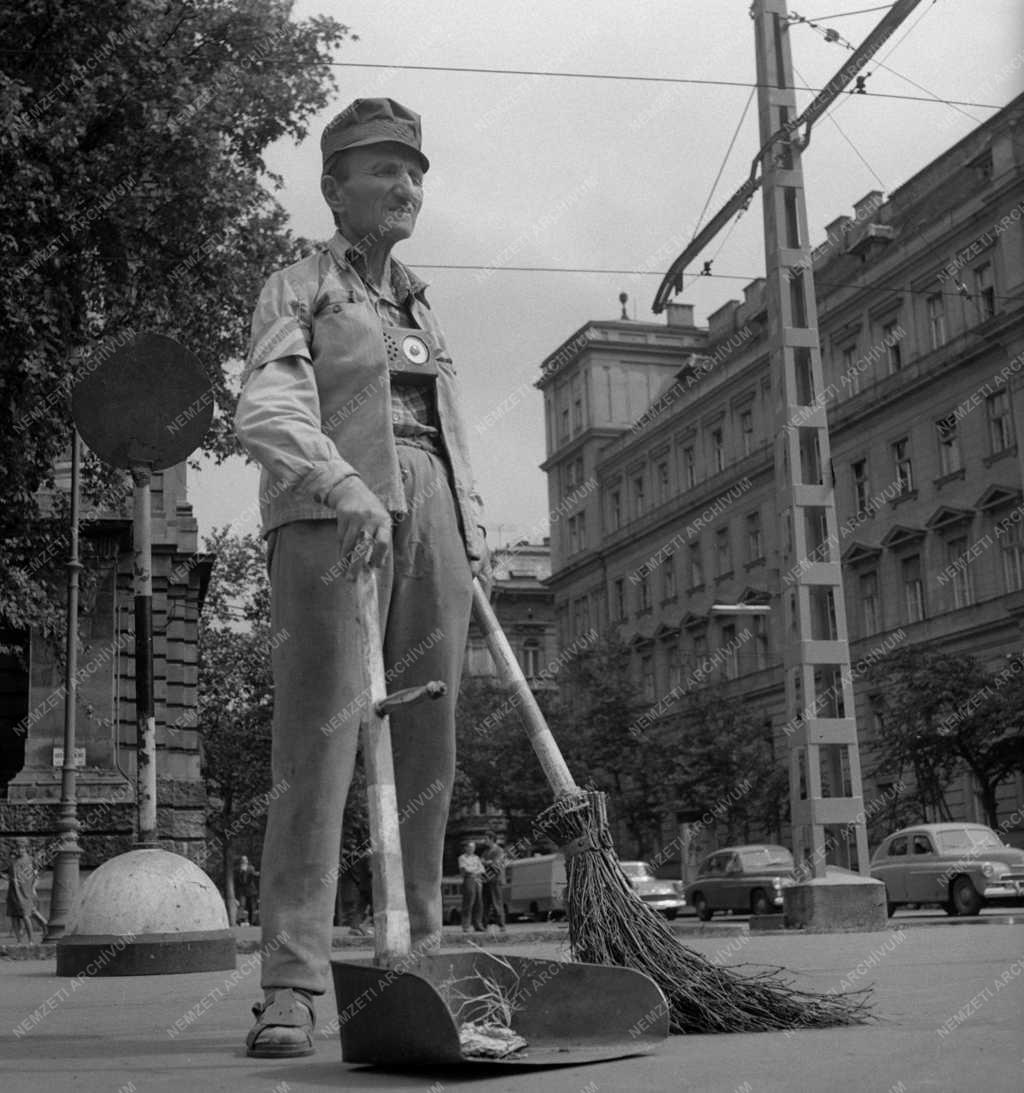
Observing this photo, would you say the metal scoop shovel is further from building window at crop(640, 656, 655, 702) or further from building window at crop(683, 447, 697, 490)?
building window at crop(640, 656, 655, 702)

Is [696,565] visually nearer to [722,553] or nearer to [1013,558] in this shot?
[722,553]

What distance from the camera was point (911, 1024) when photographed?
11.9ft

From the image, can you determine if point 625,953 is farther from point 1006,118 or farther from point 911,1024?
point 1006,118

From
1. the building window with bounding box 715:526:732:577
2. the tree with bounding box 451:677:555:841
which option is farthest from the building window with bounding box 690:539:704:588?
the tree with bounding box 451:677:555:841

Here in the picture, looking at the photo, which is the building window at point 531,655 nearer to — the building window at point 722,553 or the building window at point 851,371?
the building window at point 722,553

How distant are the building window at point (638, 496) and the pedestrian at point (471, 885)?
42.8 meters

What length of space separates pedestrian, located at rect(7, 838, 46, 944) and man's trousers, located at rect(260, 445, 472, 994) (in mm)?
18133

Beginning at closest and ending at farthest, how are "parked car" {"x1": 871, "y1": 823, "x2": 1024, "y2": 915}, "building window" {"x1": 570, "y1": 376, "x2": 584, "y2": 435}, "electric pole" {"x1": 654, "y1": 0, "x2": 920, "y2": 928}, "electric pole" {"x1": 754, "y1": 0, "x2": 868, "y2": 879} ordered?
1. "electric pole" {"x1": 654, "y1": 0, "x2": 920, "y2": 928}
2. "electric pole" {"x1": 754, "y1": 0, "x2": 868, "y2": 879}
3. "parked car" {"x1": 871, "y1": 823, "x2": 1024, "y2": 915}
4. "building window" {"x1": 570, "y1": 376, "x2": 584, "y2": 435}

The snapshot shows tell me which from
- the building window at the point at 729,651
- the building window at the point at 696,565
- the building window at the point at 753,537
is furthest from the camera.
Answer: the building window at the point at 696,565

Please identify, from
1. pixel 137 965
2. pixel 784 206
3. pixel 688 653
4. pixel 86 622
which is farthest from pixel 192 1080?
pixel 688 653

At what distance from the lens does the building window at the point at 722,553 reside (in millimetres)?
62094

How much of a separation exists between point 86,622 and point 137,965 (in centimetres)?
1739

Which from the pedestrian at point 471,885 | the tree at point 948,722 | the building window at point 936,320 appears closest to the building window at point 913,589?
the building window at point 936,320

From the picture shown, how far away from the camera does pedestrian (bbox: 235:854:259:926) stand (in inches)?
1665
